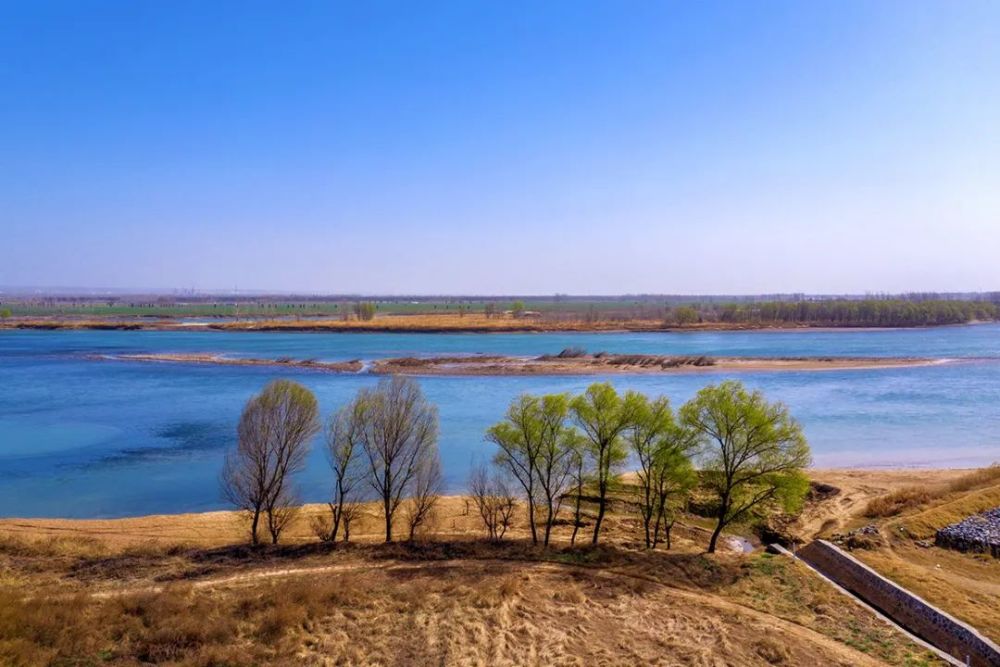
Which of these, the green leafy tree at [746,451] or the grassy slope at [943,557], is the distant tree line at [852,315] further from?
the green leafy tree at [746,451]

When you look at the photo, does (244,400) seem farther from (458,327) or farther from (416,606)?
(458,327)

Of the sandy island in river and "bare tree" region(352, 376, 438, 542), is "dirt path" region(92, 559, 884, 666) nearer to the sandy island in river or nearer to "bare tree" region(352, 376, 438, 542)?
"bare tree" region(352, 376, 438, 542)

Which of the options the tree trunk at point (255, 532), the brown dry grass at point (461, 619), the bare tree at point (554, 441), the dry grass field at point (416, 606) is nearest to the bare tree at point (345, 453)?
the dry grass field at point (416, 606)

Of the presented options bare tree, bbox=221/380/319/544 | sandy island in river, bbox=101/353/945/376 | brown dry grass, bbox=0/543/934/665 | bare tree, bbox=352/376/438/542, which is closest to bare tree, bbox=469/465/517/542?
bare tree, bbox=352/376/438/542

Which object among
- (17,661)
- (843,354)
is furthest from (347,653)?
(843,354)

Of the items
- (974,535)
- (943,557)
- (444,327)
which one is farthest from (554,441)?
(444,327)

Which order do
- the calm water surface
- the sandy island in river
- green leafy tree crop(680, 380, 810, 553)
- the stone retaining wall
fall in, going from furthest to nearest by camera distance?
Result: the sandy island in river → the calm water surface → green leafy tree crop(680, 380, 810, 553) → the stone retaining wall
